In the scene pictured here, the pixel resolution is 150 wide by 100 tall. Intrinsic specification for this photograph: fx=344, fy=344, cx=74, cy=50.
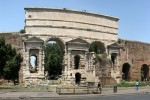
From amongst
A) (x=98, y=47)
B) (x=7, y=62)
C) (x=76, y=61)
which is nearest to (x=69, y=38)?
(x=76, y=61)

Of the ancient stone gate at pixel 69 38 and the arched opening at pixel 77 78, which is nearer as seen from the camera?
the ancient stone gate at pixel 69 38

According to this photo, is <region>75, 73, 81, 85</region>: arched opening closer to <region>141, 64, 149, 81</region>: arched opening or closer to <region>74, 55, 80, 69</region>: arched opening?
<region>74, 55, 80, 69</region>: arched opening

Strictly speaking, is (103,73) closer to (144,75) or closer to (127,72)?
(127,72)

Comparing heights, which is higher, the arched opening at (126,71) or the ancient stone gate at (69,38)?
the ancient stone gate at (69,38)

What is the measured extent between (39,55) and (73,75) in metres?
5.65

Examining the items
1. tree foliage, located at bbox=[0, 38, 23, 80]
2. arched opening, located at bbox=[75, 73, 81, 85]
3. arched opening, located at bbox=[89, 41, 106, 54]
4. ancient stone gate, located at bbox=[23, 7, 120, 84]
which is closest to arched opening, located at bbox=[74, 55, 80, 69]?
ancient stone gate, located at bbox=[23, 7, 120, 84]

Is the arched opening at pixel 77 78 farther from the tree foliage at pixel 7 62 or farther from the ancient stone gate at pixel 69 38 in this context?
the tree foliage at pixel 7 62

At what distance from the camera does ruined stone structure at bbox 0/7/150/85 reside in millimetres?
46719

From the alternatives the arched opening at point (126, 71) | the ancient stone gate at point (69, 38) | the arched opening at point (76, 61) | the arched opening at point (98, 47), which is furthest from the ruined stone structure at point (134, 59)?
the arched opening at point (76, 61)

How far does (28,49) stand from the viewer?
46.9 meters

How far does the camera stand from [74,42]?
49.4m

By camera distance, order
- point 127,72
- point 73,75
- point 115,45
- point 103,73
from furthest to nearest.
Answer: point 127,72, point 115,45, point 73,75, point 103,73

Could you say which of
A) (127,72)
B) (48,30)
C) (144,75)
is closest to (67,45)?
(48,30)

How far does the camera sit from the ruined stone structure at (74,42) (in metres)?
46.7
